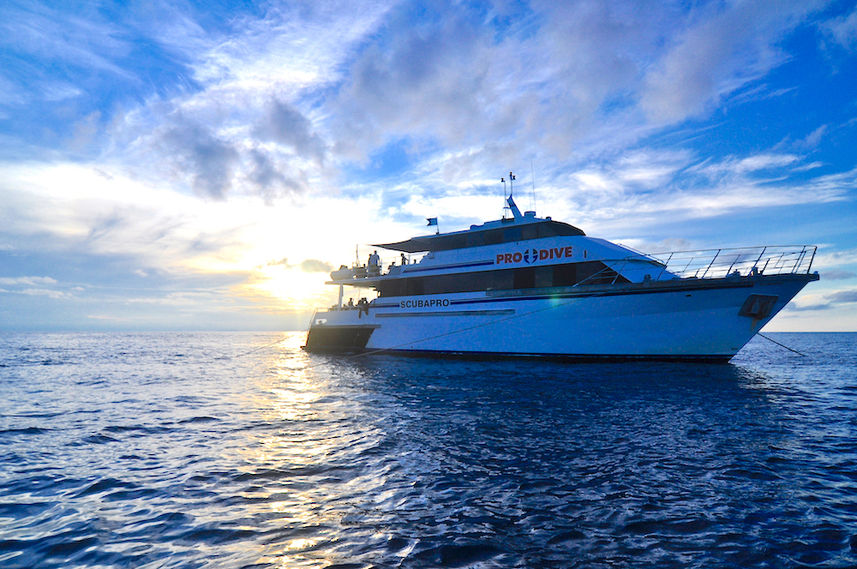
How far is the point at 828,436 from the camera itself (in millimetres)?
7883

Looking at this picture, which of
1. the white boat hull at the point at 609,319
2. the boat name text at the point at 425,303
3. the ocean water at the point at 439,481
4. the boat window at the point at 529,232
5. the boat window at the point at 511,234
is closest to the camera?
the ocean water at the point at 439,481

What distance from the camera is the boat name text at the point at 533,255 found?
1934 cm

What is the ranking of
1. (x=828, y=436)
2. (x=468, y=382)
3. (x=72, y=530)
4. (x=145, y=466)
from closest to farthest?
(x=72, y=530) < (x=145, y=466) < (x=828, y=436) < (x=468, y=382)

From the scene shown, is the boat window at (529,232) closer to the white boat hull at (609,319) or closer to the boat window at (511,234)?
the boat window at (511,234)

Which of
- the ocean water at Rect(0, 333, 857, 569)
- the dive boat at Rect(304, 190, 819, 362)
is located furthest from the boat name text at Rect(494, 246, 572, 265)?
the ocean water at Rect(0, 333, 857, 569)

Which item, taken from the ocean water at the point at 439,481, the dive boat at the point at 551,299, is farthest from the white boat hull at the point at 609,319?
the ocean water at the point at 439,481

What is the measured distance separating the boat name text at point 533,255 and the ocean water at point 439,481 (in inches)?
336

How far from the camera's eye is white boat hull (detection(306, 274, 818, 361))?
52.4ft

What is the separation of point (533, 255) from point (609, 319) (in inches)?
181

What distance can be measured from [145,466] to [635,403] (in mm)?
10623

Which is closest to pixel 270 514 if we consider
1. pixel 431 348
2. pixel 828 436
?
pixel 828 436

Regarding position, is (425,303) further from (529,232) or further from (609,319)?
(609,319)

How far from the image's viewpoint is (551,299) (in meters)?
18.8

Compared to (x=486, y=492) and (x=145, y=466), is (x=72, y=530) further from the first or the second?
(x=486, y=492)
